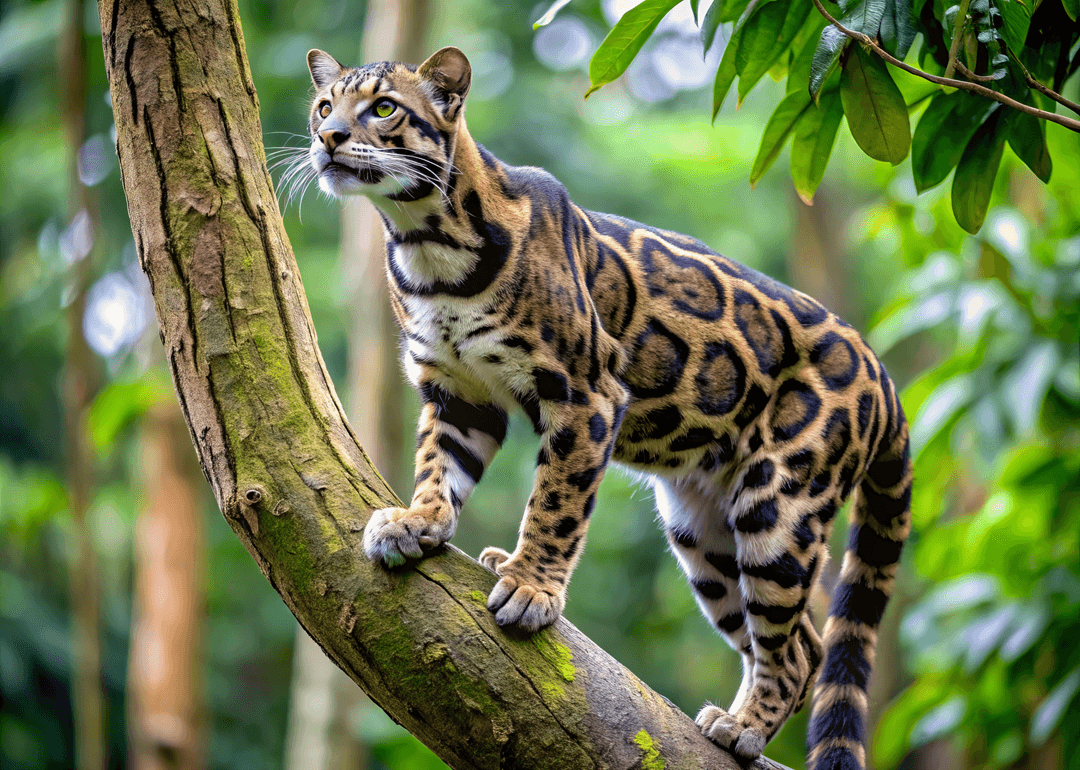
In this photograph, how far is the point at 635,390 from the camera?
12.3ft

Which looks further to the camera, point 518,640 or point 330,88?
point 330,88

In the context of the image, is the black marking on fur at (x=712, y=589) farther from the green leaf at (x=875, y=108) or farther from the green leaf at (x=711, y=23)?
the green leaf at (x=711, y=23)

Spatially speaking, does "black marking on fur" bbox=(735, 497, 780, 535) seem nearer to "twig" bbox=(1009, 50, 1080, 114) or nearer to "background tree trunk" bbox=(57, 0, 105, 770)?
"twig" bbox=(1009, 50, 1080, 114)

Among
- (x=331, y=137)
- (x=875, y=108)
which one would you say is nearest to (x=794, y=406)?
(x=875, y=108)

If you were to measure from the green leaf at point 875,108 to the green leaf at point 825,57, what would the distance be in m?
0.10

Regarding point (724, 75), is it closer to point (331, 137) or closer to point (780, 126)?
point (780, 126)

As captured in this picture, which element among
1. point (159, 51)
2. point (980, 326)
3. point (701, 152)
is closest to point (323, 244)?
point (701, 152)

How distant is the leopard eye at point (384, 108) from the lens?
134 inches

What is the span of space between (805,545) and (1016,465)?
2659 mm

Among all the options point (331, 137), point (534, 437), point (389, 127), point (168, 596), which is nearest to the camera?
point (331, 137)

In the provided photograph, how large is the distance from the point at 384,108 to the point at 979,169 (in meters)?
1.98

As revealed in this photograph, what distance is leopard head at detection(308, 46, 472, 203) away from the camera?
10.7ft

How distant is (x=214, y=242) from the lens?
2.82 metres

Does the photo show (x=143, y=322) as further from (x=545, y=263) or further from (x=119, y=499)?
(x=545, y=263)
